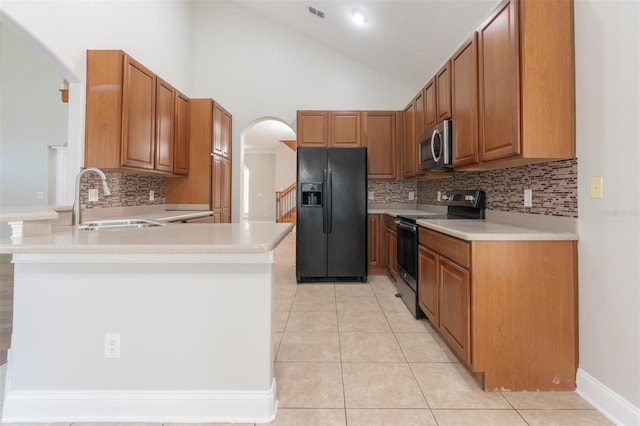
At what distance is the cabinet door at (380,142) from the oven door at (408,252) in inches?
52.8

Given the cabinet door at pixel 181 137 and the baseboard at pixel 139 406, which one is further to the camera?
the cabinet door at pixel 181 137

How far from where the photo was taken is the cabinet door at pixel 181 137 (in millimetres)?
3874

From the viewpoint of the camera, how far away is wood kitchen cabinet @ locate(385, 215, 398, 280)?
12.4ft

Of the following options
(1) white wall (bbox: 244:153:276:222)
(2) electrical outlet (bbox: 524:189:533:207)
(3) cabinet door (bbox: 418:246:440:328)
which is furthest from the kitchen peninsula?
(1) white wall (bbox: 244:153:276:222)

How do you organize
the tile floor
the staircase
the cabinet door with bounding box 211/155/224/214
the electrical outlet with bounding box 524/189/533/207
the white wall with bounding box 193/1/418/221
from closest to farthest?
the tile floor < the electrical outlet with bounding box 524/189/533/207 < the cabinet door with bounding box 211/155/224/214 < the white wall with bounding box 193/1/418/221 < the staircase

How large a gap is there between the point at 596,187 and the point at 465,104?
109cm

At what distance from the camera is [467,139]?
94.1 inches

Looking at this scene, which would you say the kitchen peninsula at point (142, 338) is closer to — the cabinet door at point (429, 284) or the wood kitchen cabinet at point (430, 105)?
the cabinet door at point (429, 284)

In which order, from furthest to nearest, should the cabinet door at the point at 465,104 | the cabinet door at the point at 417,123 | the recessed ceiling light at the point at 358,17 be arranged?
1. the recessed ceiling light at the point at 358,17
2. the cabinet door at the point at 417,123
3. the cabinet door at the point at 465,104

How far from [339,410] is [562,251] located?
149 centimetres

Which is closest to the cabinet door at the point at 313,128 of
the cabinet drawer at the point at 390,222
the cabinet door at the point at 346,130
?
the cabinet door at the point at 346,130

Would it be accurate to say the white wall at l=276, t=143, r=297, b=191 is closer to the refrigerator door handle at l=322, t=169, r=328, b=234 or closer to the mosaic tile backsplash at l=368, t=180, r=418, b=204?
the mosaic tile backsplash at l=368, t=180, r=418, b=204

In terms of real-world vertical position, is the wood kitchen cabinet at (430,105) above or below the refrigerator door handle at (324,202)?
above

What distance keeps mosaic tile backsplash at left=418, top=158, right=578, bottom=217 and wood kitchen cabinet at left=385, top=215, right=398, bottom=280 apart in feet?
3.30
